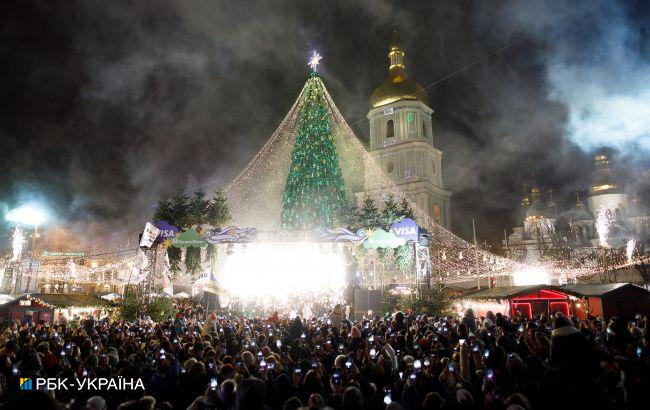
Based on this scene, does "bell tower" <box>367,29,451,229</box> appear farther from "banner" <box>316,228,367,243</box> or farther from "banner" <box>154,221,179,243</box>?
"banner" <box>154,221,179,243</box>

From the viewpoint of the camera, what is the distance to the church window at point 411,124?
216 ft

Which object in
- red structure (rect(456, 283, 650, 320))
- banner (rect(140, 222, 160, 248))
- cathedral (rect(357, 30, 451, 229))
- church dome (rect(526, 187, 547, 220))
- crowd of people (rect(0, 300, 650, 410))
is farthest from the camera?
church dome (rect(526, 187, 547, 220))

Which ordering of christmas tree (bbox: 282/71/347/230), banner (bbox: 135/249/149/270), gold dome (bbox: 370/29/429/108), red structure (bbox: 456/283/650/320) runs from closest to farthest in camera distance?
1. red structure (bbox: 456/283/650/320)
2. banner (bbox: 135/249/149/270)
3. christmas tree (bbox: 282/71/347/230)
4. gold dome (bbox: 370/29/429/108)

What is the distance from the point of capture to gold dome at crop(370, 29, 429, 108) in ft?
220

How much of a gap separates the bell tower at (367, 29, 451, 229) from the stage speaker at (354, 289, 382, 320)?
132 feet

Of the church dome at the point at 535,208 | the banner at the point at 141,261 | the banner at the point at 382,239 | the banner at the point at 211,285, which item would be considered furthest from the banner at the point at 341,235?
the church dome at the point at 535,208

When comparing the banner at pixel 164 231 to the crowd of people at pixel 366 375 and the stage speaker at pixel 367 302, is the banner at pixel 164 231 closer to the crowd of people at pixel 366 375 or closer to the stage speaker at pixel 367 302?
the stage speaker at pixel 367 302

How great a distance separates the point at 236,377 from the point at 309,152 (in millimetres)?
35555

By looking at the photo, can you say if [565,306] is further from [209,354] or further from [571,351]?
[209,354]

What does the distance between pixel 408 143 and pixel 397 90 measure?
962cm

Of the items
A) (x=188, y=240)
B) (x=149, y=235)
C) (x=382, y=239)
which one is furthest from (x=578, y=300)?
(x=149, y=235)

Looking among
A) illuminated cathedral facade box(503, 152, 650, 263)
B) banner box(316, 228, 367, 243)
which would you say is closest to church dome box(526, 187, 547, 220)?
illuminated cathedral facade box(503, 152, 650, 263)

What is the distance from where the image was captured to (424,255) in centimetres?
2494

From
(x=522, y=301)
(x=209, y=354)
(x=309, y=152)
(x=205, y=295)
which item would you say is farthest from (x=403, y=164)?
(x=209, y=354)
